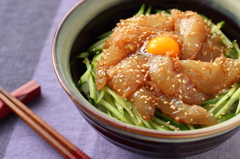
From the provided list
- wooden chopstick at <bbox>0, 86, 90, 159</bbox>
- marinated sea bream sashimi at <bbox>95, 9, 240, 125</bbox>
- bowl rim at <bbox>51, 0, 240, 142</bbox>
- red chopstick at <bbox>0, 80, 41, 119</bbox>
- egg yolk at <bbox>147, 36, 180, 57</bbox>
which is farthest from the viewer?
red chopstick at <bbox>0, 80, 41, 119</bbox>

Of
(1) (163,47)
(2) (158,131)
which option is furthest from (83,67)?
(2) (158,131)

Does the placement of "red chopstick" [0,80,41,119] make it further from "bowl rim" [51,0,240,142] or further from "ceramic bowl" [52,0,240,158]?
"bowl rim" [51,0,240,142]

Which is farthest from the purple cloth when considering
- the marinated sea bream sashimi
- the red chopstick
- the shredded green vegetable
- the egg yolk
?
the egg yolk

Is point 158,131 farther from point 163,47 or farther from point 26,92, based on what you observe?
point 26,92

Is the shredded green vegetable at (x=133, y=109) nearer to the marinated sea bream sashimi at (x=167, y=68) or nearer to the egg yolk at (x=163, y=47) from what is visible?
the marinated sea bream sashimi at (x=167, y=68)

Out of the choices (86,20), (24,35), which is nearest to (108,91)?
(86,20)

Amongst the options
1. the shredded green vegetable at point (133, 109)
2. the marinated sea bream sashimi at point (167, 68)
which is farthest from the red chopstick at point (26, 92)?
the marinated sea bream sashimi at point (167, 68)
